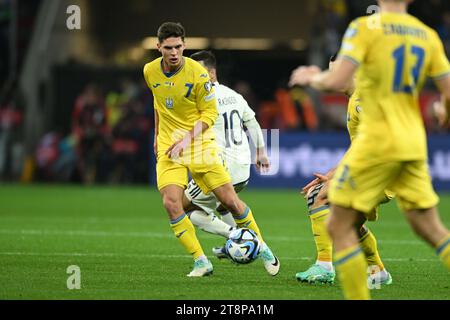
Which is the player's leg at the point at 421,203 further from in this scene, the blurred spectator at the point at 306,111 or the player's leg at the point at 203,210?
the blurred spectator at the point at 306,111

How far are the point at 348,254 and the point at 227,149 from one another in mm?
4714

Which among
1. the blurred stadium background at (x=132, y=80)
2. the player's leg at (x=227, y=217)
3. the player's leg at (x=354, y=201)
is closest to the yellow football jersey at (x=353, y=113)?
the player's leg at (x=354, y=201)

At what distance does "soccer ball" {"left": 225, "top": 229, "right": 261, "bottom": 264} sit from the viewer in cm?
888

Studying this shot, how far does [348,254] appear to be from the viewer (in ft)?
21.5

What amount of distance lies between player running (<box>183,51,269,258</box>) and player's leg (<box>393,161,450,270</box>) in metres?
4.13

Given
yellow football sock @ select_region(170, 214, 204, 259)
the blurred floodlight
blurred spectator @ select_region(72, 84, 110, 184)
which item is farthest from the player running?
the blurred floodlight

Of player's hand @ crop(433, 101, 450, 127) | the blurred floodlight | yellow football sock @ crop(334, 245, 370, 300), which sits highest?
the blurred floodlight

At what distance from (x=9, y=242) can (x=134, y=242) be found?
146cm

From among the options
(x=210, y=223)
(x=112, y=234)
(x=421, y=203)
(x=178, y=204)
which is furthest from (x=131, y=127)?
(x=421, y=203)

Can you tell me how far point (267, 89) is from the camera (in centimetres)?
2812

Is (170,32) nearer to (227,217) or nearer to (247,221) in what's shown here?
(247,221)

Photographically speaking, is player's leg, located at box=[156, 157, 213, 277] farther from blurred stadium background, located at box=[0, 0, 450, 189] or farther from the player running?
blurred stadium background, located at box=[0, 0, 450, 189]

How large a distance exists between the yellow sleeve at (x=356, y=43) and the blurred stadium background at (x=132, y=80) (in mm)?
14469
